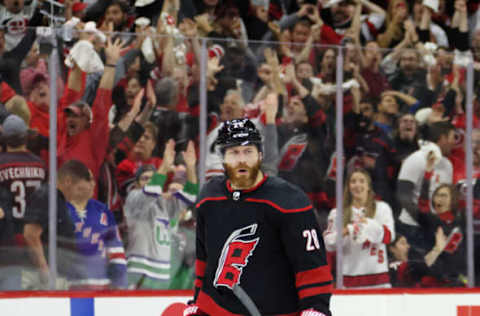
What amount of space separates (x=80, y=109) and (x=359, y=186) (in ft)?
5.70

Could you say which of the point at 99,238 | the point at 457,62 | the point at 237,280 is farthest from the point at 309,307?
the point at 457,62

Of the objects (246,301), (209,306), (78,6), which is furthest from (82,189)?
(246,301)

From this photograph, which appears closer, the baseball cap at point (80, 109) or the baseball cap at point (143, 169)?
the baseball cap at point (80, 109)

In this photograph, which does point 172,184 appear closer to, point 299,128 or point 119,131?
point 119,131

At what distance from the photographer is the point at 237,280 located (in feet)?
8.04

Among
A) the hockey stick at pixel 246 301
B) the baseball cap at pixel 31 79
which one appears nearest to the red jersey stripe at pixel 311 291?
the hockey stick at pixel 246 301

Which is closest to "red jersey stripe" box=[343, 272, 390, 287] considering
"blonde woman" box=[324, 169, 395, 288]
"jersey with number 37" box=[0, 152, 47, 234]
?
"blonde woman" box=[324, 169, 395, 288]

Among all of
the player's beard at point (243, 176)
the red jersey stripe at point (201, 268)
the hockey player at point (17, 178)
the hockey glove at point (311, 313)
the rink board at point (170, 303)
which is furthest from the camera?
the hockey player at point (17, 178)

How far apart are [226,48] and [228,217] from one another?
234cm

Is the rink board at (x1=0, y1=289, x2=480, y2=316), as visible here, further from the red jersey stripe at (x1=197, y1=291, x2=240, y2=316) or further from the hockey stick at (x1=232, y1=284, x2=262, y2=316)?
the hockey stick at (x1=232, y1=284, x2=262, y2=316)

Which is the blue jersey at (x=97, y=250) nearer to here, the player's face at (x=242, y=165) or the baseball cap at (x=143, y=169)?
the baseball cap at (x=143, y=169)

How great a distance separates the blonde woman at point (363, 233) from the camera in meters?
4.78

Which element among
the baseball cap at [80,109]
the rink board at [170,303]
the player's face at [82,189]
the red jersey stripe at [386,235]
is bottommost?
the rink board at [170,303]

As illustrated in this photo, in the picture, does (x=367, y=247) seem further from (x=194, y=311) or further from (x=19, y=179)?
(x=194, y=311)
